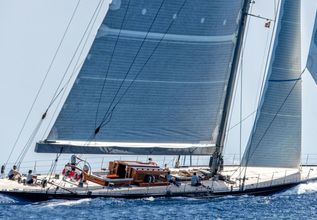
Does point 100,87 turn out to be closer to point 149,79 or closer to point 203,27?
point 149,79

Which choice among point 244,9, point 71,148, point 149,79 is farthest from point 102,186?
point 244,9

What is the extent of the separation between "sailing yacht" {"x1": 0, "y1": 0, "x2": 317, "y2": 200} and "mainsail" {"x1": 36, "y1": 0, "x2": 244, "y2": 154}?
36 millimetres

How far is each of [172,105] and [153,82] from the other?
3.99 feet

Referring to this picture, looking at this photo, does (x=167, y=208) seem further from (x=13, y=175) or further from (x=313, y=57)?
(x=313, y=57)

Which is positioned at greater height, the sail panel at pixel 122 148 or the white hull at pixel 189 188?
the sail panel at pixel 122 148

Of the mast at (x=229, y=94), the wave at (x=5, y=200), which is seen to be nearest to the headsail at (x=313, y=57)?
the mast at (x=229, y=94)

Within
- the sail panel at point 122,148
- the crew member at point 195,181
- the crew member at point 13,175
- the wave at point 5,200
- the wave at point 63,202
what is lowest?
the wave at point 5,200

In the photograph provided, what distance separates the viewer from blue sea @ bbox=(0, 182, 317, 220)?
96.0 ft

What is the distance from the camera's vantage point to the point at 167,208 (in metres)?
31.5

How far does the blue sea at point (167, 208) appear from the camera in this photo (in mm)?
29250

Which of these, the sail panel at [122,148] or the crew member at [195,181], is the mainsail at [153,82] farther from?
the crew member at [195,181]

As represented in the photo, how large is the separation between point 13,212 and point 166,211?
5.07 metres

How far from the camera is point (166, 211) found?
102 feet

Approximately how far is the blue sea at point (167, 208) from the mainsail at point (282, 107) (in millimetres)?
1707
